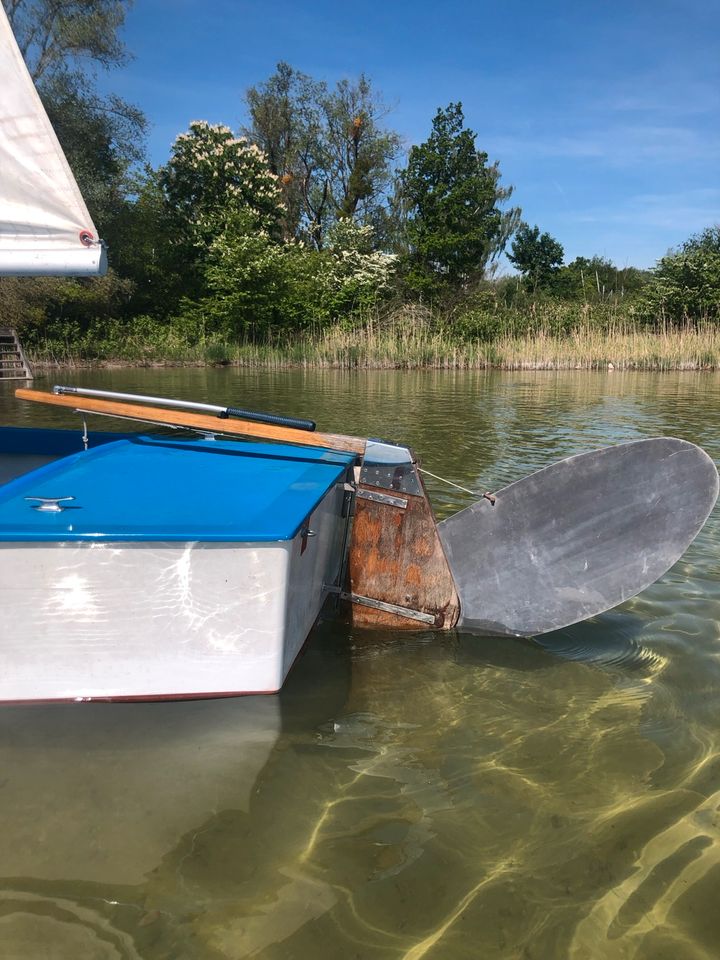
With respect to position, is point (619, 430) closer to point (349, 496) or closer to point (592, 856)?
point (349, 496)

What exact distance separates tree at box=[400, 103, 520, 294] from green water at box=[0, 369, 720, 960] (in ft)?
112

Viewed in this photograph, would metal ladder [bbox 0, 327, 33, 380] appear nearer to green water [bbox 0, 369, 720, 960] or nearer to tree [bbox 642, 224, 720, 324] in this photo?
green water [bbox 0, 369, 720, 960]

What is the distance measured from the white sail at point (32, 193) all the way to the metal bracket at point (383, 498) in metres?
2.04

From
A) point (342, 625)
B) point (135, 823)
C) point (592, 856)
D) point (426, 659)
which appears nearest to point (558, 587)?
Answer: point (426, 659)

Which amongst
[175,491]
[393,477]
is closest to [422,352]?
[393,477]

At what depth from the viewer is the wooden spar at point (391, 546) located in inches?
125

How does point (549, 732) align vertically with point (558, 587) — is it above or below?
below

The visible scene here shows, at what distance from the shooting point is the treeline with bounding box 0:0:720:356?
27062 mm

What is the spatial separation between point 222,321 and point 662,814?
29.3m

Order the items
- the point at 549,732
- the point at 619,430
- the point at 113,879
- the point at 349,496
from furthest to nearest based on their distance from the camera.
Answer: the point at 619,430
the point at 349,496
the point at 549,732
the point at 113,879

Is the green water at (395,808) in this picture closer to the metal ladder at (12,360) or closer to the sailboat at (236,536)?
the sailboat at (236,536)

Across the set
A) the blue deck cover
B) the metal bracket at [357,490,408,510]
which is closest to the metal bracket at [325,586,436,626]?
the metal bracket at [357,490,408,510]

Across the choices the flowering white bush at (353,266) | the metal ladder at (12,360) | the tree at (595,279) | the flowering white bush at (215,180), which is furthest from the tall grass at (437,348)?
the tree at (595,279)

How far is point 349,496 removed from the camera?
334 cm
